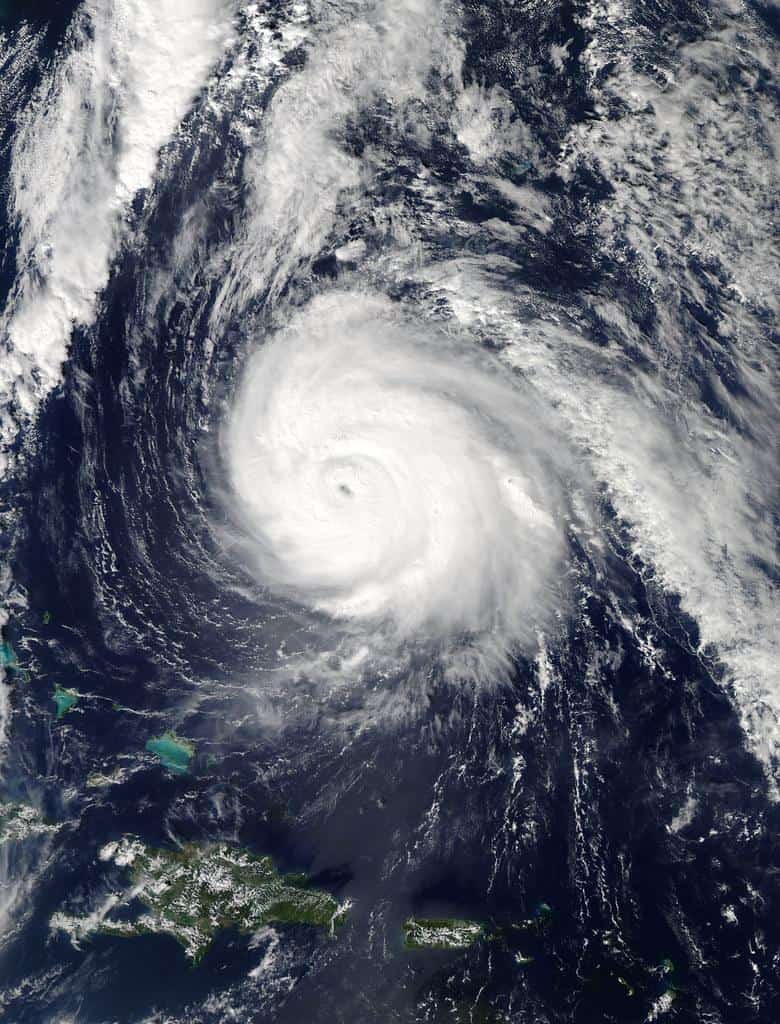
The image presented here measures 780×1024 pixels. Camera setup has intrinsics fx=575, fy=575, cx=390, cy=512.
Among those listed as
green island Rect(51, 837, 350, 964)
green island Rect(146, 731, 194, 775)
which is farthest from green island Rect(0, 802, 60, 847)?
green island Rect(146, 731, 194, 775)

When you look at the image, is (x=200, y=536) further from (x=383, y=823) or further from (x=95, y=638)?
(x=383, y=823)

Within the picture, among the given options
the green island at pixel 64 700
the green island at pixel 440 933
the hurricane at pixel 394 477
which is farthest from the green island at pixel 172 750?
the green island at pixel 440 933

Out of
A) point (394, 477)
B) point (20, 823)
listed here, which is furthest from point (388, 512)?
point (20, 823)

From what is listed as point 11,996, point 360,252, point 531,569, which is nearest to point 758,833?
point 531,569

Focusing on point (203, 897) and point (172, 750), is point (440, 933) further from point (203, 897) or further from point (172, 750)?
point (172, 750)

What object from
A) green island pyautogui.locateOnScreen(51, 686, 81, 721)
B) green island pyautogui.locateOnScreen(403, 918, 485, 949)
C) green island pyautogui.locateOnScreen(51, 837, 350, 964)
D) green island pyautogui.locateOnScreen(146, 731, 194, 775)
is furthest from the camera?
green island pyautogui.locateOnScreen(51, 686, 81, 721)

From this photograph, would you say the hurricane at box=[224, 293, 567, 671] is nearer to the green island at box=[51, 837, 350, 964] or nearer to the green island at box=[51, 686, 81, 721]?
the green island at box=[51, 686, 81, 721]

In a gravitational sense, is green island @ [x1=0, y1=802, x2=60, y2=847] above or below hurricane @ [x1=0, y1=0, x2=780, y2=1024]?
below
